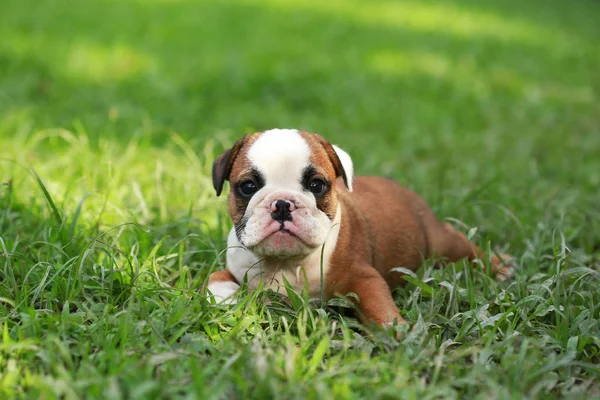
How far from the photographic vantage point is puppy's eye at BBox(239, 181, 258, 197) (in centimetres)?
334

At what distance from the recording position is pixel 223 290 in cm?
344

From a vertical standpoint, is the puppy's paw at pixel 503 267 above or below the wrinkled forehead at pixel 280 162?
below

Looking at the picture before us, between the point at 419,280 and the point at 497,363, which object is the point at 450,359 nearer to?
the point at 497,363

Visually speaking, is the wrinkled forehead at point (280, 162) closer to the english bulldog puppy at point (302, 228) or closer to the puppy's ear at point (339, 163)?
the english bulldog puppy at point (302, 228)

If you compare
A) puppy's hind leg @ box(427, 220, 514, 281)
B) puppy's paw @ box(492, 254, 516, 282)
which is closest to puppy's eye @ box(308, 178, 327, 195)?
puppy's hind leg @ box(427, 220, 514, 281)

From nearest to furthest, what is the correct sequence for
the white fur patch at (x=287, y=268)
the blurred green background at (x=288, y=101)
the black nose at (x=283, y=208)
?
the black nose at (x=283, y=208) → the white fur patch at (x=287, y=268) → the blurred green background at (x=288, y=101)

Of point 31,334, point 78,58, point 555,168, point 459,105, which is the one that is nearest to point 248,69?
point 78,58

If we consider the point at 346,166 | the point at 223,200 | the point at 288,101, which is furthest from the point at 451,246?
the point at 288,101

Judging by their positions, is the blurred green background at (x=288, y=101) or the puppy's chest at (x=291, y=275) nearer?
the puppy's chest at (x=291, y=275)

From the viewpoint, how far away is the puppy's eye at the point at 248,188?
3.34 metres

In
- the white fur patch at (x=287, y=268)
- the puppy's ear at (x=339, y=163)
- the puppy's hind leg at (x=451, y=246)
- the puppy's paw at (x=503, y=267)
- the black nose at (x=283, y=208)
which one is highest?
the puppy's ear at (x=339, y=163)

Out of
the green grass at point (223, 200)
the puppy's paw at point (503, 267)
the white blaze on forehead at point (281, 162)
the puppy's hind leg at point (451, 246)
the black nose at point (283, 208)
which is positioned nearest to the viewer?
the green grass at point (223, 200)

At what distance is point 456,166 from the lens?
20.5ft

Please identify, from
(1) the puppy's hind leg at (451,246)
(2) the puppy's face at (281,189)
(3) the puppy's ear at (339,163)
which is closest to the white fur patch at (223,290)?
(2) the puppy's face at (281,189)
